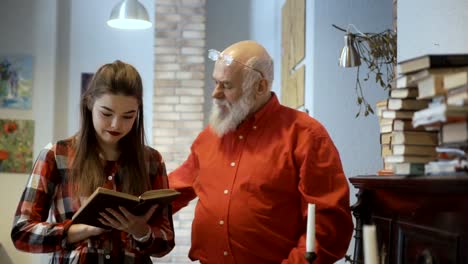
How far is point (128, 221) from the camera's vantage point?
192 centimetres

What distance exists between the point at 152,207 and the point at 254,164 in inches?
20.2

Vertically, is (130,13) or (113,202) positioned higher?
(130,13)

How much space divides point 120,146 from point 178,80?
381 cm

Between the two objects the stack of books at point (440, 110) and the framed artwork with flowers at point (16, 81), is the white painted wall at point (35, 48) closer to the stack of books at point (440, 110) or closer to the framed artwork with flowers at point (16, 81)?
the framed artwork with flowers at point (16, 81)

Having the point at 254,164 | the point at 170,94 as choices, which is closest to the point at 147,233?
the point at 254,164

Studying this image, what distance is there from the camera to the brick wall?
583 centimetres

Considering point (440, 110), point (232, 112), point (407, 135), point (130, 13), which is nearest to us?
point (440, 110)

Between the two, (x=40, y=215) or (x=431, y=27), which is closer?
(x=40, y=215)

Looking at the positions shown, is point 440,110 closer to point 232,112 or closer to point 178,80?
point 232,112

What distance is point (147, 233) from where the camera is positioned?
6.45 ft

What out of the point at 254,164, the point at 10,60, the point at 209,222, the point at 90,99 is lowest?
the point at 209,222

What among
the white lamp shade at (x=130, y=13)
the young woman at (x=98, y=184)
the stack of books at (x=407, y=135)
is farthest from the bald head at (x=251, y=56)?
the white lamp shade at (x=130, y=13)

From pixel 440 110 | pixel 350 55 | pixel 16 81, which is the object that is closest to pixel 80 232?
pixel 440 110

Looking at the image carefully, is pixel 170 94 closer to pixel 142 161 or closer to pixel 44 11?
pixel 44 11
